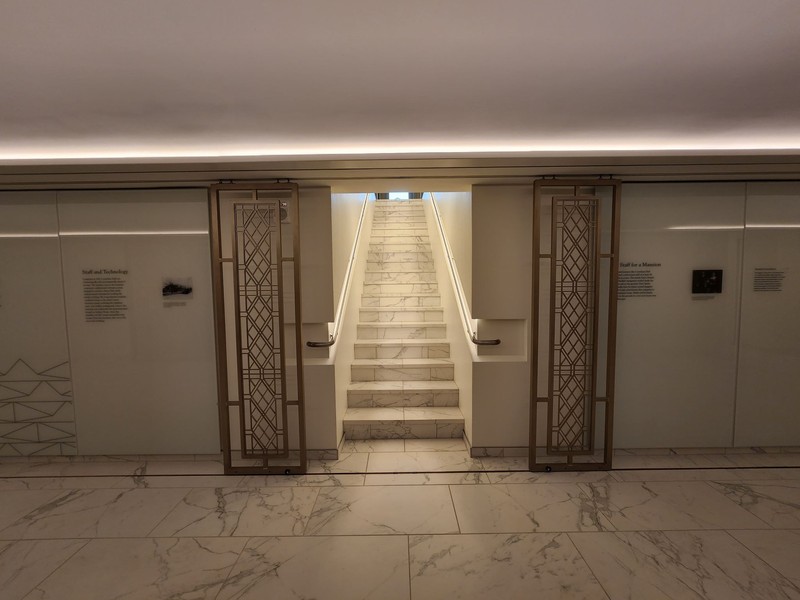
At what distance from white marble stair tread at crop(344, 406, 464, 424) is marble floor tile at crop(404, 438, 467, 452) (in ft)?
0.71

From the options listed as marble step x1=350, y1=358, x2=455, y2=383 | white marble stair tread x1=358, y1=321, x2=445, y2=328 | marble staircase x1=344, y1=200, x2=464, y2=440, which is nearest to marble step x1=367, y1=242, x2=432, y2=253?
marble staircase x1=344, y1=200, x2=464, y2=440

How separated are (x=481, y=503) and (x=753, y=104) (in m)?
3.36

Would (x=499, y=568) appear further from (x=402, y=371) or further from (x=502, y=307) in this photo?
(x=402, y=371)

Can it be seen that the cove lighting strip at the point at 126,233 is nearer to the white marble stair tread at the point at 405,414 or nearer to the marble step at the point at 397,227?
the white marble stair tread at the point at 405,414

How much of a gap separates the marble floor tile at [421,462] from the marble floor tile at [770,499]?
2.12 m

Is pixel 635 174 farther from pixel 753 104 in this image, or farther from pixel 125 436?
pixel 125 436

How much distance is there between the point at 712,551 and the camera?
2.99m

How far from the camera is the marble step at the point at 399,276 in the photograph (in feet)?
21.7

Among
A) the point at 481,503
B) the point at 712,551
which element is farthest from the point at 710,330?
the point at 481,503

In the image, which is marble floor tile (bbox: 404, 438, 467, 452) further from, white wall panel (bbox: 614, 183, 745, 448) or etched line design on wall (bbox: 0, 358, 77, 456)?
etched line design on wall (bbox: 0, 358, 77, 456)

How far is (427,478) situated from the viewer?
13.1ft

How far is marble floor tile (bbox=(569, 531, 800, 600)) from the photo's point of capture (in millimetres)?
2621

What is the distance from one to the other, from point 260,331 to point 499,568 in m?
2.79

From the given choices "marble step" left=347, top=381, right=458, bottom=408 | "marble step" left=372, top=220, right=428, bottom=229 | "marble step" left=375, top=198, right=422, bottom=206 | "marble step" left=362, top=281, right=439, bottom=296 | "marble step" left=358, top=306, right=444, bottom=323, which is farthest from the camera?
"marble step" left=375, top=198, right=422, bottom=206
